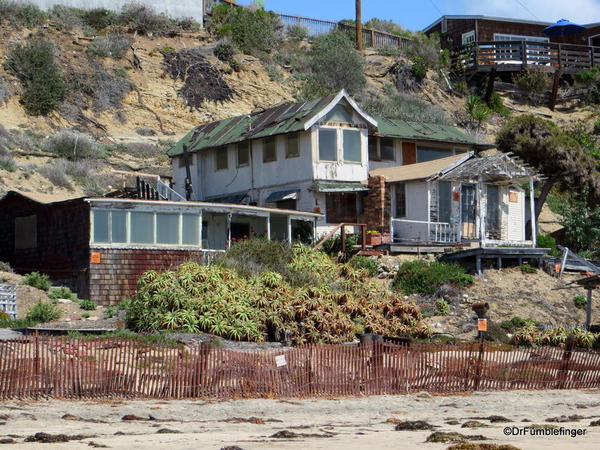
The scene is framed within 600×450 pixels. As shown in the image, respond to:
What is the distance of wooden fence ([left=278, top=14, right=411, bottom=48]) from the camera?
240 feet

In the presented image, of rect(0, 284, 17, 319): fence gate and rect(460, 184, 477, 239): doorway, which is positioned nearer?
rect(0, 284, 17, 319): fence gate

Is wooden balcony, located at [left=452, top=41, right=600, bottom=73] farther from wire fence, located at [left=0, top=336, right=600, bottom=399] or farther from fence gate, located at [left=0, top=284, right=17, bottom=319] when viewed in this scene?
wire fence, located at [left=0, top=336, right=600, bottom=399]

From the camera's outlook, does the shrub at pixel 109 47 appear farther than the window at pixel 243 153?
Yes

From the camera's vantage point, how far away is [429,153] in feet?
151

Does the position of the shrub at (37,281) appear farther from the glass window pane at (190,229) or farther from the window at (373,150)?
the window at (373,150)

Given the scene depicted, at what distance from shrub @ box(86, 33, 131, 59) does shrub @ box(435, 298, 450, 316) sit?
32719 millimetres

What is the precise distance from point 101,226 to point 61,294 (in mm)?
2536

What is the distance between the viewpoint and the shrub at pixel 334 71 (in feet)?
211

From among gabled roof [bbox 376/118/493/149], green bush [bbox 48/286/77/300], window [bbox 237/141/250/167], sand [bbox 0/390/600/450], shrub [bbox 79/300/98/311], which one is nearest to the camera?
sand [bbox 0/390/600/450]

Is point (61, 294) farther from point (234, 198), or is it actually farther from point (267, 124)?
point (267, 124)

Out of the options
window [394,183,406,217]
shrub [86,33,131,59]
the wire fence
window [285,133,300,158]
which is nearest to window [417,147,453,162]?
window [394,183,406,217]

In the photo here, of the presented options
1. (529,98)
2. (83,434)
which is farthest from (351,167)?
(529,98)

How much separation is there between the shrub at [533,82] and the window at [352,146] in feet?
97.9

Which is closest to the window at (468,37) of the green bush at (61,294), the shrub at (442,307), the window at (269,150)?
the window at (269,150)
